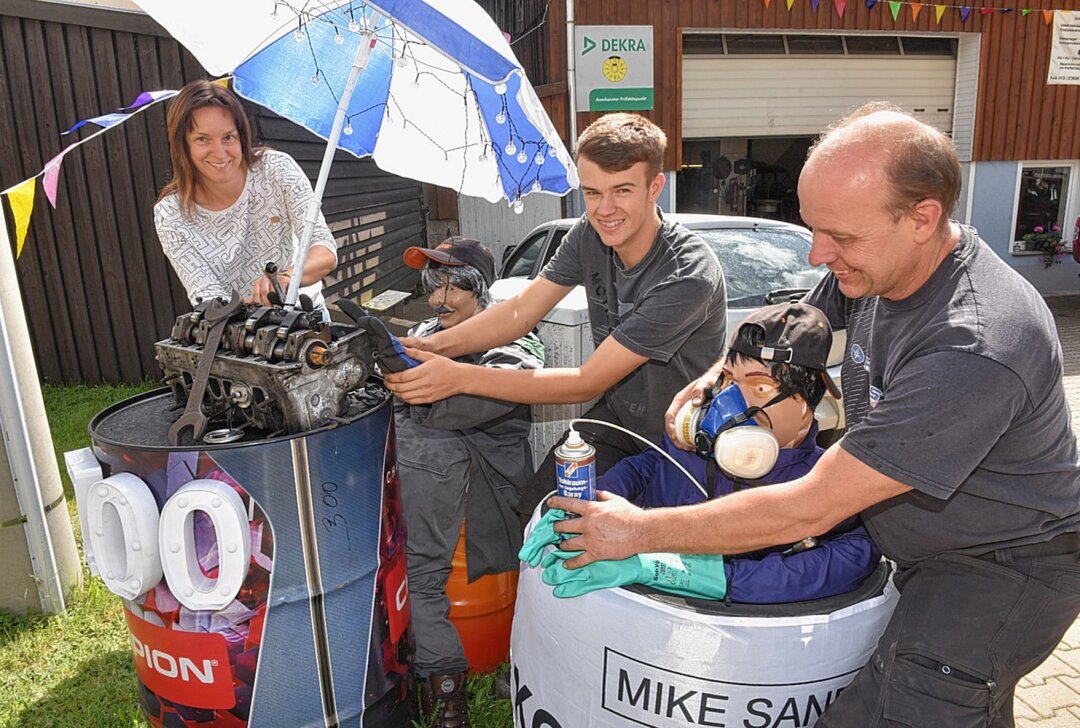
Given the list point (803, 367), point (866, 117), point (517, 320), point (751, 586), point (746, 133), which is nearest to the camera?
point (866, 117)

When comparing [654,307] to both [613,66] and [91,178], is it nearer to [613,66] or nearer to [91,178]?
[91,178]

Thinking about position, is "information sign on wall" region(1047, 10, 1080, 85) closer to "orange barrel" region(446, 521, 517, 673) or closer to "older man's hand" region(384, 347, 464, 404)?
"orange barrel" region(446, 521, 517, 673)

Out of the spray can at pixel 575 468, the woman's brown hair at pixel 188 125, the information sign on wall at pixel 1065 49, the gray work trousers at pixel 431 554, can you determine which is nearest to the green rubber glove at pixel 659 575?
the spray can at pixel 575 468

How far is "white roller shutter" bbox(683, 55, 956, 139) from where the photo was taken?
10.7 m

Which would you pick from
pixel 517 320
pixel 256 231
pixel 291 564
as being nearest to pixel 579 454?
pixel 291 564

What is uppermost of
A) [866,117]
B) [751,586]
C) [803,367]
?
[866,117]

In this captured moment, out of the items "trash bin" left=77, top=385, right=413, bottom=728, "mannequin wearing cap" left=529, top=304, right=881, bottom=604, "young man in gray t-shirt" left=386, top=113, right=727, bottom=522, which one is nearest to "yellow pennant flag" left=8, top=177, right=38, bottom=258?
"trash bin" left=77, top=385, right=413, bottom=728

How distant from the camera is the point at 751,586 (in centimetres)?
187

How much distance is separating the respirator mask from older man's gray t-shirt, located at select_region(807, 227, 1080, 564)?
27 cm

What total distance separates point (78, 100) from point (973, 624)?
7.65m

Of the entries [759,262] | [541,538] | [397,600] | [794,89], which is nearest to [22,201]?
[397,600]

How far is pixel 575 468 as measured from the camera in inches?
74.6

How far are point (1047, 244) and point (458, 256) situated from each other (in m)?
12.1

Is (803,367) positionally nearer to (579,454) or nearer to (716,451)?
(716,451)
